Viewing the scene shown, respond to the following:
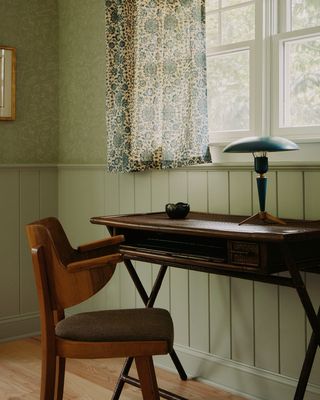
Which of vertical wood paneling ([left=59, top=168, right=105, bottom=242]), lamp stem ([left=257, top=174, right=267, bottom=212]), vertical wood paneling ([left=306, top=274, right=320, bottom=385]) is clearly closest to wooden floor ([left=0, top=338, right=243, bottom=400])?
vertical wood paneling ([left=306, top=274, right=320, bottom=385])

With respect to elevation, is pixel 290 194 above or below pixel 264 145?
below

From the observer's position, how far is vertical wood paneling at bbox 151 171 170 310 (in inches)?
147

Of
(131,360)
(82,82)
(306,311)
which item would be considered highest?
(82,82)

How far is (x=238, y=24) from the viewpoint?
3.43 metres

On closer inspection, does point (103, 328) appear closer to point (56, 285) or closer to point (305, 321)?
point (56, 285)

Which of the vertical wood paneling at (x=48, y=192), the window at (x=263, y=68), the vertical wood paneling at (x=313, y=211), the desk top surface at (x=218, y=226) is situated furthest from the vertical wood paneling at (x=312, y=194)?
the vertical wood paneling at (x=48, y=192)

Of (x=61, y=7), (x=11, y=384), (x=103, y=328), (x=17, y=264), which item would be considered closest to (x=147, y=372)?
(x=103, y=328)

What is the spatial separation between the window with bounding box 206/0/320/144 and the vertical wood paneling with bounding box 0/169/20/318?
155 centimetres

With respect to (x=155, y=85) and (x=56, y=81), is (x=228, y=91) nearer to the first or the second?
(x=155, y=85)

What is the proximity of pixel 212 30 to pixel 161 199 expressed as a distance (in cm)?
99

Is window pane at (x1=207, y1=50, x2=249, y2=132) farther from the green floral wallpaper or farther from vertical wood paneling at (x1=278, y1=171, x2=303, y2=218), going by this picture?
the green floral wallpaper

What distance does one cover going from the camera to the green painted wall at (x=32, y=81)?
4395 millimetres

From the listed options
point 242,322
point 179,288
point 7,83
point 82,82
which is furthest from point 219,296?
point 7,83

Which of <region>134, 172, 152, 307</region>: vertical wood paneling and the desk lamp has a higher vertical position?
the desk lamp
